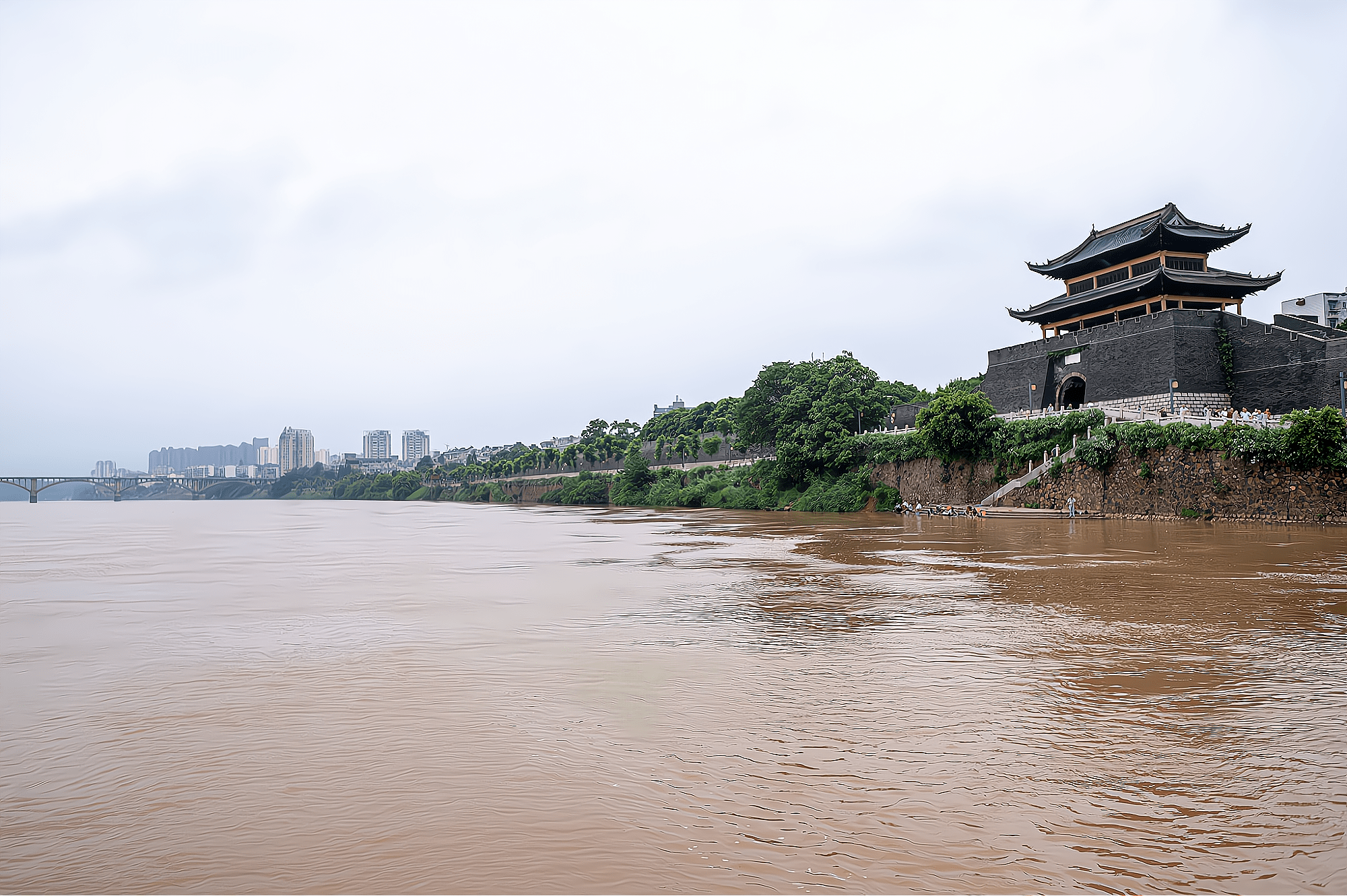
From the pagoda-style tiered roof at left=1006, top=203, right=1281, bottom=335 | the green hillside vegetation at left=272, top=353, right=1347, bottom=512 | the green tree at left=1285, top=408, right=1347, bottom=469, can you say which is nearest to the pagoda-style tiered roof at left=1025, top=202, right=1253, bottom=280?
the pagoda-style tiered roof at left=1006, top=203, right=1281, bottom=335

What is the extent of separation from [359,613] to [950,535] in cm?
2244

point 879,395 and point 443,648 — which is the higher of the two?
point 879,395

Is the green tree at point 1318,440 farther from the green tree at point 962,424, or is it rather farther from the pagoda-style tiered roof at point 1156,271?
the pagoda-style tiered roof at point 1156,271

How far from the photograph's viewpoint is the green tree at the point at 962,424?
4288 centimetres

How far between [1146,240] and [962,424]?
49.3 feet

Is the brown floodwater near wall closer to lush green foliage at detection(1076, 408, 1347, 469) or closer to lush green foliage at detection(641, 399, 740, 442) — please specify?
lush green foliage at detection(1076, 408, 1347, 469)

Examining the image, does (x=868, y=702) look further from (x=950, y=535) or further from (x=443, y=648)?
(x=950, y=535)

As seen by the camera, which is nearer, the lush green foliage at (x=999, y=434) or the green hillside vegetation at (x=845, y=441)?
the green hillside vegetation at (x=845, y=441)

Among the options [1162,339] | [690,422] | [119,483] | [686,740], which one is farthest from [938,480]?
[119,483]

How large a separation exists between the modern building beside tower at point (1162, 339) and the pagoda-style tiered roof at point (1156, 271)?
0.07 metres

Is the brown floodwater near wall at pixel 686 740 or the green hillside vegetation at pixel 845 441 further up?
the green hillside vegetation at pixel 845 441

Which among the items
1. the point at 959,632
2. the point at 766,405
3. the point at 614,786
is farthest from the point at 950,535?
the point at 766,405

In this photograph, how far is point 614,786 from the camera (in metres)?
5.52

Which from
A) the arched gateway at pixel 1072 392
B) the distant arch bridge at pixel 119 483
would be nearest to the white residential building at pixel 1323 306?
the arched gateway at pixel 1072 392
